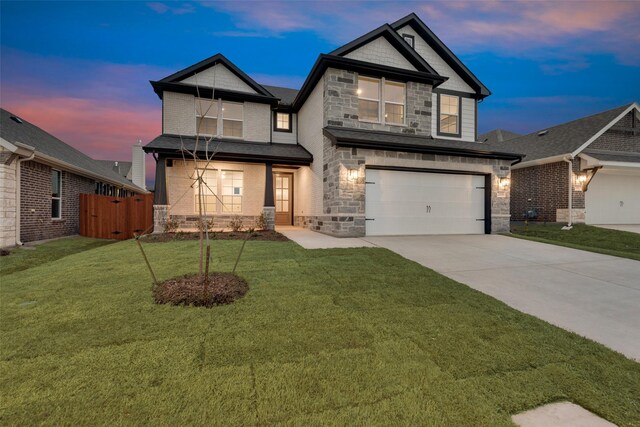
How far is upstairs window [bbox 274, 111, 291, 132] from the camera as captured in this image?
13460 millimetres

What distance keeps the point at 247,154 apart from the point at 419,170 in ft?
21.9

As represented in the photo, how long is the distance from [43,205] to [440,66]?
17209 millimetres

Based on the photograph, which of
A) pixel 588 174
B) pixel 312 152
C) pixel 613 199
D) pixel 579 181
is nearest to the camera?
pixel 312 152

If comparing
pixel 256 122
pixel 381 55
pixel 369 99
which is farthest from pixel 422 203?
pixel 256 122

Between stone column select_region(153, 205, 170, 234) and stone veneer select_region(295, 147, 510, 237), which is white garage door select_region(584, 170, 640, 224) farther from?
stone column select_region(153, 205, 170, 234)

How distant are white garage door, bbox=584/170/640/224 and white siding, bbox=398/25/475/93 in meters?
8.48

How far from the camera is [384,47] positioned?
11.0m

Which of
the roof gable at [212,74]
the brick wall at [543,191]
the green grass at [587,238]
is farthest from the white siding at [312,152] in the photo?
the brick wall at [543,191]

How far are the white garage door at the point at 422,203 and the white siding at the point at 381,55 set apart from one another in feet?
15.6

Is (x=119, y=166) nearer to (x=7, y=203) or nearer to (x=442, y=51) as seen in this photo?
(x=7, y=203)

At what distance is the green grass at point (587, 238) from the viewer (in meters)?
8.57

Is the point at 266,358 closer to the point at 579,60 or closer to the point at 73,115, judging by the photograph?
the point at 73,115

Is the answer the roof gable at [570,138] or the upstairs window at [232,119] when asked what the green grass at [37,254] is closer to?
the upstairs window at [232,119]

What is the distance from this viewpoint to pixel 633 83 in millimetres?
81500
